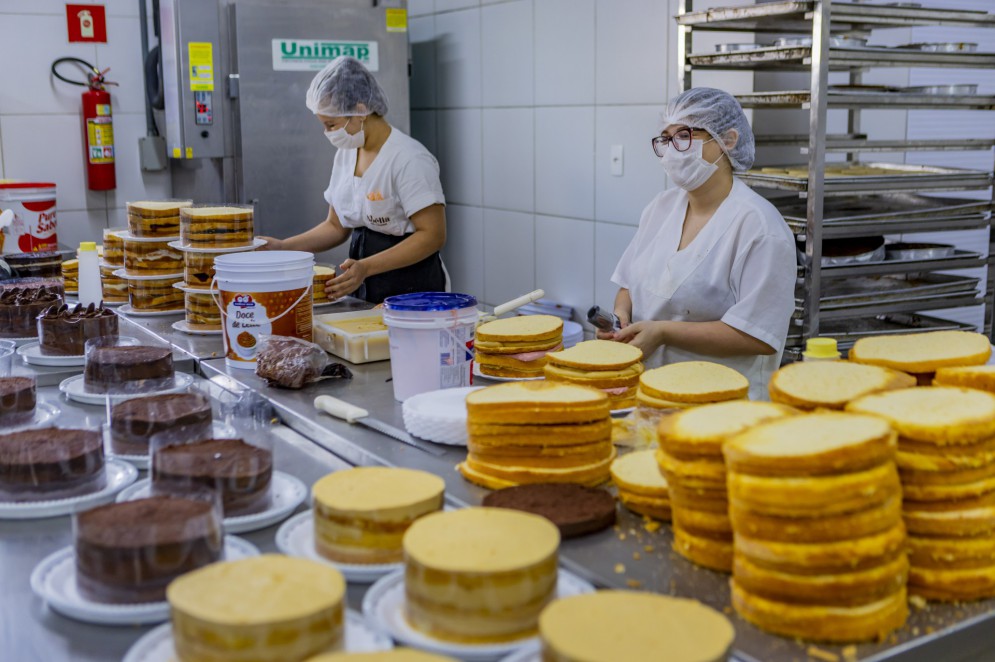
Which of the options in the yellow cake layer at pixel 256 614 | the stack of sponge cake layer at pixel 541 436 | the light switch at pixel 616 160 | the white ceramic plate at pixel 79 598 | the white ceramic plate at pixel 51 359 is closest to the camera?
the yellow cake layer at pixel 256 614

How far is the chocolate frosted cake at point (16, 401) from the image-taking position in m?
1.80

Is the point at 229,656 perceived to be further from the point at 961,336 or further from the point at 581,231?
the point at 581,231

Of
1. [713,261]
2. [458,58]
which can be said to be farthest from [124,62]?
[713,261]

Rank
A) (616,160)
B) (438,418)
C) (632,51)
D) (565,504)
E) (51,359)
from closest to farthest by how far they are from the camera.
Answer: (565,504) < (438,418) < (51,359) < (632,51) < (616,160)

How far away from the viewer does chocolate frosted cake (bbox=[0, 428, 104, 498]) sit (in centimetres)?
149

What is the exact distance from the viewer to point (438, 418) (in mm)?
1686

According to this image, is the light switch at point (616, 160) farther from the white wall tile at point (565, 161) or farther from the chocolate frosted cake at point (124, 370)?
the chocolate frosted cake at point (124, 370)

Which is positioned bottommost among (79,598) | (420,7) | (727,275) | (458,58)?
(79,598)

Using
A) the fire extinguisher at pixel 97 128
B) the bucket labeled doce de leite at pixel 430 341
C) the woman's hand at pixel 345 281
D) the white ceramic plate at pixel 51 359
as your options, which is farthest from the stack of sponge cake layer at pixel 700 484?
the fire extinguisher at pixel 97 128

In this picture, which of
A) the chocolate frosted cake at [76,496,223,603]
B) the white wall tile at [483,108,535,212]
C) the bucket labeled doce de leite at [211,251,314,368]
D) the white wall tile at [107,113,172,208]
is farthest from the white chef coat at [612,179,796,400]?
the white wall tile at [107,113,172,208]

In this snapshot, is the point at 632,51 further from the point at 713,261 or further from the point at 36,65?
the point at 36,65

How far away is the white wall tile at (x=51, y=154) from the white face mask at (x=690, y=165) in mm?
3579

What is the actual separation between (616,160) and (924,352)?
251 cm

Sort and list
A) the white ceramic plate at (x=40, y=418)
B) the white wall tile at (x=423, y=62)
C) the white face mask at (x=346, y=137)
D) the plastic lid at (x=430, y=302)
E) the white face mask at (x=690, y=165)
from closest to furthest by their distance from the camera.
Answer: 1. the white ceramic plate at (x=40, y=418)
2. the plastic lid at (x=430, y=302)
3. the white face mask at (x=690, y=165)
4. the white face mask at (x=346, y=137)
5. the white wall tile at (x=423, y=62)
